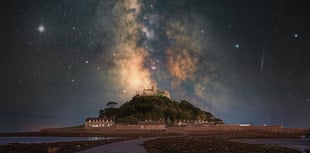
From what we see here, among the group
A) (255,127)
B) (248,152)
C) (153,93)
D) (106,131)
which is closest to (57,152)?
(248,152)

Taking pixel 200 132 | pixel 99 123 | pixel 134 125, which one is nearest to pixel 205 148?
pixel 200 132

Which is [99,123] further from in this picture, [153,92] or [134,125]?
[153,92]

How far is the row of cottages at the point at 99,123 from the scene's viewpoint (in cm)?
11019

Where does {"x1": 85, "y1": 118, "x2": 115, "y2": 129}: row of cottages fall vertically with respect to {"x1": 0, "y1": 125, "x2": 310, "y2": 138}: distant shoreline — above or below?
above

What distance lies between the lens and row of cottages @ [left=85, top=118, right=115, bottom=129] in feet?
362

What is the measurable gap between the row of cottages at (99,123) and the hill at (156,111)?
8.08 m

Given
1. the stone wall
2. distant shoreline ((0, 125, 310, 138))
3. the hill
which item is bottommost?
distant shoreline ((0, 125, 310, 138))

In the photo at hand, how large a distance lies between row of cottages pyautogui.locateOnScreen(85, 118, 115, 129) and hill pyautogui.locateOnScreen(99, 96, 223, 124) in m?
8.08

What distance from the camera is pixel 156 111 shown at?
433 feet

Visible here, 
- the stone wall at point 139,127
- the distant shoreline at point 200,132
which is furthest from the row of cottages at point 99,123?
the stone wall at point 139,127

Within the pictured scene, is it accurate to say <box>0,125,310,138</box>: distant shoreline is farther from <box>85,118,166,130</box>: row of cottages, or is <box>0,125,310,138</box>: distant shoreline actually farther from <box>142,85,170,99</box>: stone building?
<box>142,85,170,99</box>: stone building

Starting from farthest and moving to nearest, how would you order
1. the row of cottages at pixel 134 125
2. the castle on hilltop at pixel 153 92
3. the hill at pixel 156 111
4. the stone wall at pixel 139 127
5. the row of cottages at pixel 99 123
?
1. the castle on hilltop at pixel 153 92
2. the hill at pixel 156 111
3. the row of cottages at pixel 99 123
4. the row of cottages at pixel 134 125
5. the stone wall at pixel 139 127

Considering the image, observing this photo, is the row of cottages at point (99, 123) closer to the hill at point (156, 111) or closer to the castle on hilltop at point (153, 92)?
the hill at point (156, 111)

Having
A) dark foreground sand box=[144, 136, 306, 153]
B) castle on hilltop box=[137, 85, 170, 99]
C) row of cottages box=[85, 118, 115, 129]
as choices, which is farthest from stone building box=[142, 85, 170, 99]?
dark foreground sand box=[144, 136, 306, 153]
